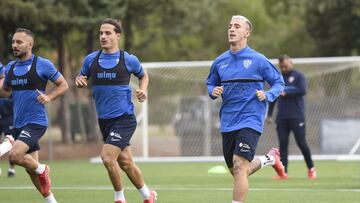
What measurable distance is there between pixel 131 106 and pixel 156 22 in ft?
79.8

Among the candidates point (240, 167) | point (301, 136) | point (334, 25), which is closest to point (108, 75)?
point (240, 167)

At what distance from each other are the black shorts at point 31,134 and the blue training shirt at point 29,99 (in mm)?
54

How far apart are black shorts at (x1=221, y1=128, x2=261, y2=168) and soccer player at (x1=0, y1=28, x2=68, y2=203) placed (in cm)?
244

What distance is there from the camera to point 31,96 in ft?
39.2

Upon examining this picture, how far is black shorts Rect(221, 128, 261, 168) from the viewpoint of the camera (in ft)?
34.3

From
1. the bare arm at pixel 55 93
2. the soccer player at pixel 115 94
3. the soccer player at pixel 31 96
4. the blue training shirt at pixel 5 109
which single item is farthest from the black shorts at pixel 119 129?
the blue training shirt at pixel 5 109

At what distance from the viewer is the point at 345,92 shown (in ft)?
87.8

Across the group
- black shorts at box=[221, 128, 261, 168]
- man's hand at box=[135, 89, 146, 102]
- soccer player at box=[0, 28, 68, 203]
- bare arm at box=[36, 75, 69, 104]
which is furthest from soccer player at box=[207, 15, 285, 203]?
soccer player at box=[0, 28, 68, 203]

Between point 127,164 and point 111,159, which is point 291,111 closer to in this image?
point 127,164

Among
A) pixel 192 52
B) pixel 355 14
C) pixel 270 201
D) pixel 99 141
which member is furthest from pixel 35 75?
pixel 192 52

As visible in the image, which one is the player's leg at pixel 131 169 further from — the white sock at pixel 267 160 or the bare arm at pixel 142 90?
the white sock at pixel 267 160

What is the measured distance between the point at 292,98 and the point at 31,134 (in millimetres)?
7099

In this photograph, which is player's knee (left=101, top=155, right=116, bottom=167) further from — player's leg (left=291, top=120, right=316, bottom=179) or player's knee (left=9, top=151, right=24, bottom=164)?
player's leg (left=291, top=120, right=316, bottom=179)

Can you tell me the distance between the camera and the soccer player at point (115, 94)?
11.6 metres
